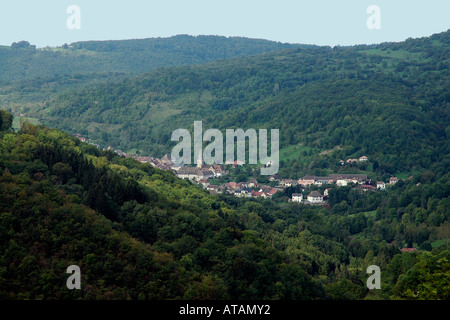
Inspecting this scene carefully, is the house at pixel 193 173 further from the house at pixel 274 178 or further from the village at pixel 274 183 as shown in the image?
the house at pixel 274 178

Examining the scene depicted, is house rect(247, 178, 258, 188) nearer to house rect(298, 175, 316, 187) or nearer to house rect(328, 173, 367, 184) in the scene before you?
house rect(298, 175, 316, 187)

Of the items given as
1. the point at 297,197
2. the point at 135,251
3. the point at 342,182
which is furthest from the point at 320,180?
the point at 135,251

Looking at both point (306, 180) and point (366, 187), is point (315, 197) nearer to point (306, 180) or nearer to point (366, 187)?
point (366, 187)

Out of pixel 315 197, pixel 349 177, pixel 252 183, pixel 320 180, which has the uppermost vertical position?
pixel 349 177

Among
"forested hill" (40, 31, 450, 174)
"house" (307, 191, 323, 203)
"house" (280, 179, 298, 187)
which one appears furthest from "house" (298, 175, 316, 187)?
"house" (307, 191, 323, 203)

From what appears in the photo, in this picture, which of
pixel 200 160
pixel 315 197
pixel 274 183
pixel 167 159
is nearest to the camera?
pixel 315 197

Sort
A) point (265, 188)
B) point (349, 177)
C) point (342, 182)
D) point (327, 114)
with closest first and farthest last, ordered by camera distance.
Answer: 1. point (265, 188)
2. point (342, 182)
3. point (349, 177)
4. point (327, 114)

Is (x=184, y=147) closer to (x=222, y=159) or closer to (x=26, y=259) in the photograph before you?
(x=222, y=159)

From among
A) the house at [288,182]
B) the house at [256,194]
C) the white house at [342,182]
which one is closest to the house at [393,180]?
the white house at [342,182]
